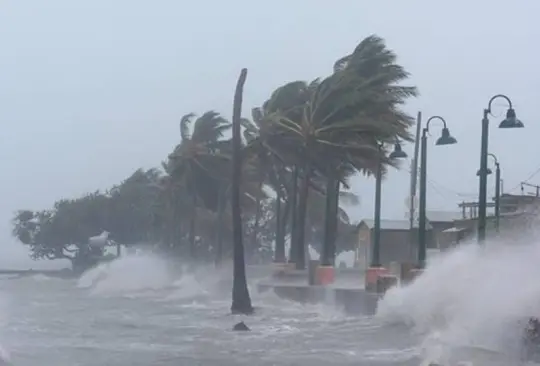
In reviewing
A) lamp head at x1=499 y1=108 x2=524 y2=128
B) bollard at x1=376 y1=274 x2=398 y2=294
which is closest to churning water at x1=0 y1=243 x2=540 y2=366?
bollard at x1=376 y1=274 x2=398 y2=294

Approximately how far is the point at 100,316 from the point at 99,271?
45.6 metres

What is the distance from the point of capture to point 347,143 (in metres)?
41.6

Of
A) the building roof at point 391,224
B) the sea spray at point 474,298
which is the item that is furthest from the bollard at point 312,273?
the building roof at point 391,224

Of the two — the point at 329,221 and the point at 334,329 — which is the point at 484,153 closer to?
the point at 334,329

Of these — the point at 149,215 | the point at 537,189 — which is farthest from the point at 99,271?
the point at 537,189

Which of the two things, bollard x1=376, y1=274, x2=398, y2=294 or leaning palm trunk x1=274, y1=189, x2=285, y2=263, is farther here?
leaning palm trunk x1=274, y1=189, x2=285, y2=263

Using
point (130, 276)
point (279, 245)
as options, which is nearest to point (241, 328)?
point (279, 245)

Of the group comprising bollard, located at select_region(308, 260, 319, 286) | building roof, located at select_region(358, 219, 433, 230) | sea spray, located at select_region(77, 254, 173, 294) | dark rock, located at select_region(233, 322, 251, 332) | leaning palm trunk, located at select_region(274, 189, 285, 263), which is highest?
building roof, located at select_region(358, 219, 433, 230)

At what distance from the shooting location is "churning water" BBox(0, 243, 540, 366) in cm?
1784

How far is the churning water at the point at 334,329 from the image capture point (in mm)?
17844

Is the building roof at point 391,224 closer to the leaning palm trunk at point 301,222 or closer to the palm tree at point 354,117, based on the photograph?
the leaning palm trunk at point 301,222

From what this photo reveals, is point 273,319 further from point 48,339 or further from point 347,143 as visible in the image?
point 347,143

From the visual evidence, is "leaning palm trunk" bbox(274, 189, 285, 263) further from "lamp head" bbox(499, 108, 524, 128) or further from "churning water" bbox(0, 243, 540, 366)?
"lamp head" bbox(499, 108, 524, 128)

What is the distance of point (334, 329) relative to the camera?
82.1 feet
